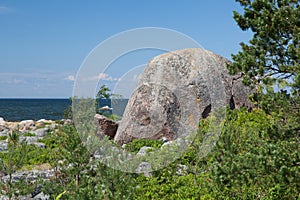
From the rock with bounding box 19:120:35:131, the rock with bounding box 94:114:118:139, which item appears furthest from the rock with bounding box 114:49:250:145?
the rock with bounding box 19:120:35:131

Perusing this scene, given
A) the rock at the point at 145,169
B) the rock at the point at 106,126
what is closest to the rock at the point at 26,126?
the rock at the point at 106,126

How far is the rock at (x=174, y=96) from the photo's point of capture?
958cm

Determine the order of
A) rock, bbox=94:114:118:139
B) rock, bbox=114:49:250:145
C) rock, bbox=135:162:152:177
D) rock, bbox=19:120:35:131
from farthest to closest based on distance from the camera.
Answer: rock, bbox=19:120:35:131 < rock, bbox=94:114:118:139 < rock, bbox=114:49:250:145 < rock, bbox=135:162:152:177

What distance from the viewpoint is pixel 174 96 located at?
9.75 m

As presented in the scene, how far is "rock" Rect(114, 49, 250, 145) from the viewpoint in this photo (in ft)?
31.4

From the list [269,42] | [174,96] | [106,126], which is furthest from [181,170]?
[106,126]

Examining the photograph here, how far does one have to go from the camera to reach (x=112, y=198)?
4.07 metres

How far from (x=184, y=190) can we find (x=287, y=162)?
1789 millimetres

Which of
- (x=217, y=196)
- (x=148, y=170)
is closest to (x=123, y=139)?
(x=148, y=170)

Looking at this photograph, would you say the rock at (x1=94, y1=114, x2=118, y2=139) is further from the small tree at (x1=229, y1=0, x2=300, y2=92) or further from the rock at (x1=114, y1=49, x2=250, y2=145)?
the small tree at (x1=229, y1=0, x2=300, y2=92)

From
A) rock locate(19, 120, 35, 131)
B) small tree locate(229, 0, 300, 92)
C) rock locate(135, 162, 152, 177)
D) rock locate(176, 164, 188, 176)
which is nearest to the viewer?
small tree locate(229, 0, 300, 92)

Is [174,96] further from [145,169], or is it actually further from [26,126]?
[26,126]

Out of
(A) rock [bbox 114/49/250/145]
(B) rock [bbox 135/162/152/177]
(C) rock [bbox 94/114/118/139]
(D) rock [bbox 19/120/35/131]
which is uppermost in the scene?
(A) rock [bbox 114/49/250/145]

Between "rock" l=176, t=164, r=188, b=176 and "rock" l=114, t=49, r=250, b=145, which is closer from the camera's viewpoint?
"rock" l=176, t=164, r=188, b=176
